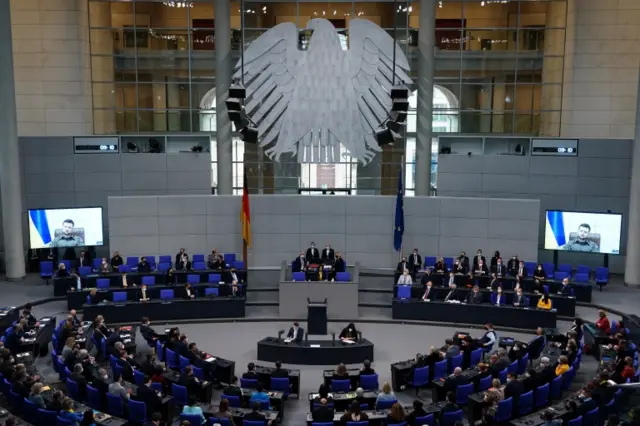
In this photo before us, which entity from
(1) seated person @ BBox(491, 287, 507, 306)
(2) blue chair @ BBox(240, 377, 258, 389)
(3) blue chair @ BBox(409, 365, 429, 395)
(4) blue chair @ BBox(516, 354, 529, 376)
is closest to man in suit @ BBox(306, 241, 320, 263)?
(1) seated person @ BBox(491, 287, 507, 306)

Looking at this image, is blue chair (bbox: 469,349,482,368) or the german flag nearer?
blue chair (bbox: 469,349,482,368)

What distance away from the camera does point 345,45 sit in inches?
944

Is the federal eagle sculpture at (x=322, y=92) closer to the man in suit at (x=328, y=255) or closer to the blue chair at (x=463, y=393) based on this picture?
the man in suit at (x=328, y=255)

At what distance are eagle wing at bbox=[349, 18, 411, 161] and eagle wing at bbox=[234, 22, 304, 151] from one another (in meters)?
1.74

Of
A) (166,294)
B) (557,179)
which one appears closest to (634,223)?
(557,179)

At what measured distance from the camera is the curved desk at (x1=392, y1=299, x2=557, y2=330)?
17.8 m

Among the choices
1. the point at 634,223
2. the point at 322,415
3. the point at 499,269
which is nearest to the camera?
the point at 322,415

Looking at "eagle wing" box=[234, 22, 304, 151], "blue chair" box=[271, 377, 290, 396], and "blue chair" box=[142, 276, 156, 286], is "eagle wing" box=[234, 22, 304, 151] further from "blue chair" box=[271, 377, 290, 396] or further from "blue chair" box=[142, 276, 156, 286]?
"blue chair" box=[271, 377, 290, 396]

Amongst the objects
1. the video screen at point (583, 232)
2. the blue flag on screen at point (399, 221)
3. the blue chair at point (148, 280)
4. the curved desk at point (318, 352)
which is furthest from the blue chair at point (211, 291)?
the video screen at point (583, 232)

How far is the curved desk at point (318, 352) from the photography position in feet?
50.4

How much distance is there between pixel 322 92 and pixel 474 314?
8318 mm

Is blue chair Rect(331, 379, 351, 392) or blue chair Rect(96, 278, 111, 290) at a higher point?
blue chair Rect(96, 278, 111, 290)

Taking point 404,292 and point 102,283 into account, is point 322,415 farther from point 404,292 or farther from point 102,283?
point 102,283

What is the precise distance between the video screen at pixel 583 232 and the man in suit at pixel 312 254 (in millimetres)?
6990
